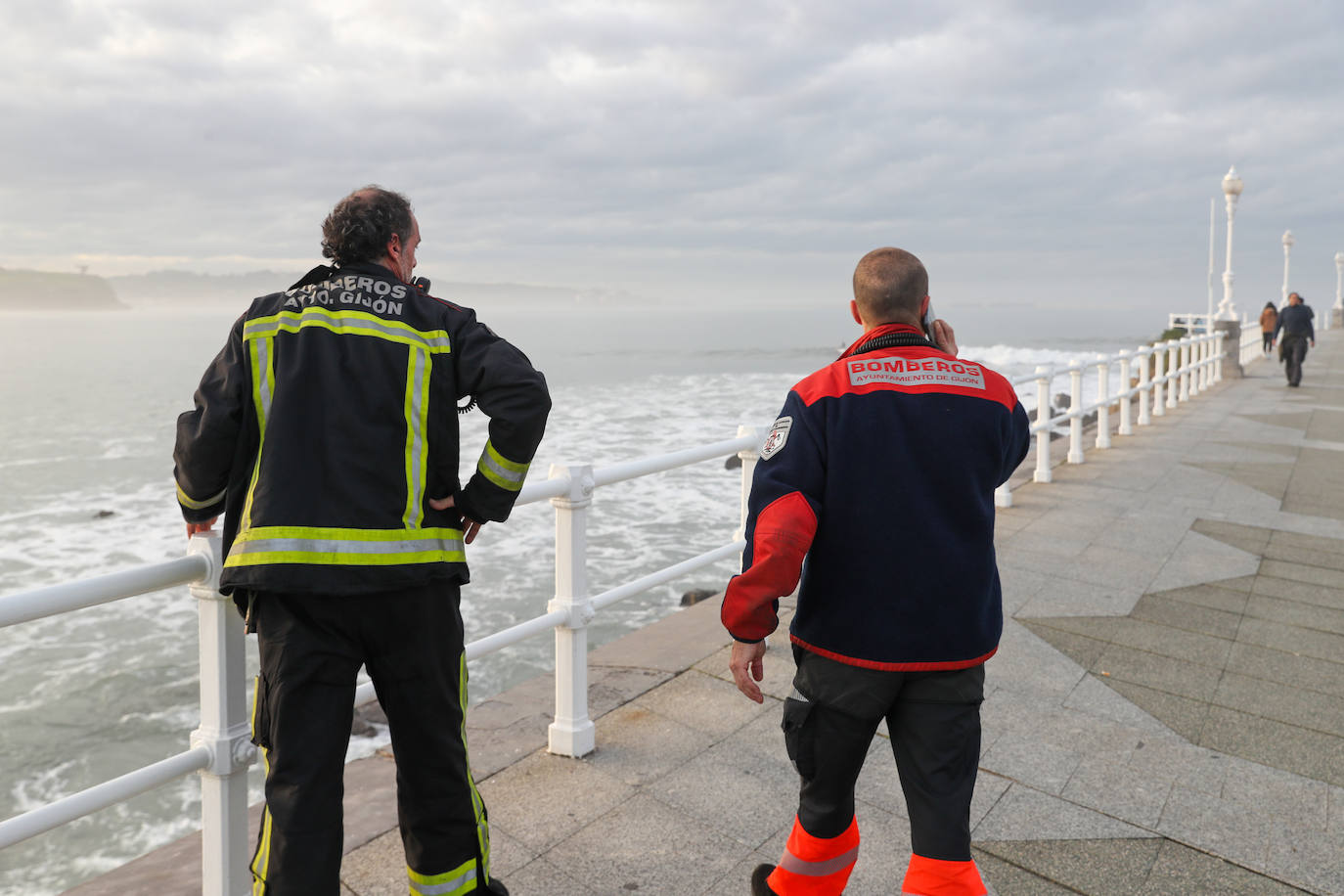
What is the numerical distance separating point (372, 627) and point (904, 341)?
4.59ft

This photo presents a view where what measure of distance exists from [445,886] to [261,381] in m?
1.30

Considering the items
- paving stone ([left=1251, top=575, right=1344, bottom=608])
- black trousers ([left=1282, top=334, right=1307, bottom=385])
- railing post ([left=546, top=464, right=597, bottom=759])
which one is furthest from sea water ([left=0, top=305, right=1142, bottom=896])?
black trousers ([left=1282, top=334, right=1307, bottom=385])

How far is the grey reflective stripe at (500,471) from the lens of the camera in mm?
2338

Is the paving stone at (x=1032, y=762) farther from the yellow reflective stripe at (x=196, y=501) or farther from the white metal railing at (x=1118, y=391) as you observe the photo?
the white metal railing at (x=1118, y=391)

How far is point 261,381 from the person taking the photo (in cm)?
218

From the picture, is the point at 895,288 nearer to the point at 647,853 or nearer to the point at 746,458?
the point at 647,853

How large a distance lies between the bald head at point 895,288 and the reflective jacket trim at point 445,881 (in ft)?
5.55

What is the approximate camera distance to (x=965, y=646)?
2.23 metres

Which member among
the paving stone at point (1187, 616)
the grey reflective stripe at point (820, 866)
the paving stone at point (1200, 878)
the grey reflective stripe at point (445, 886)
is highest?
the grey reflective stripe at point (820, 866)

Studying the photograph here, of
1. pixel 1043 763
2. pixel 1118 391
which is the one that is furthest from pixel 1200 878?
pixel 1118 391

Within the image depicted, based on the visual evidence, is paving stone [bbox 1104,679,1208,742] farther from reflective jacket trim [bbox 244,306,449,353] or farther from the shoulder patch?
reflective jacket trim [bbox 244,306,449,353]

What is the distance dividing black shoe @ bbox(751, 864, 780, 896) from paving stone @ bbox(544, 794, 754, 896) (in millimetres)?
224

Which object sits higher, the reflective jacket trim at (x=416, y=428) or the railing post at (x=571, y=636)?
the reflective jacket trim at (x=416, y=428)

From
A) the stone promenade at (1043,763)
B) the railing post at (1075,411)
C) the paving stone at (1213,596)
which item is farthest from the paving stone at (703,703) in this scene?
the railing post at (1075,411)
